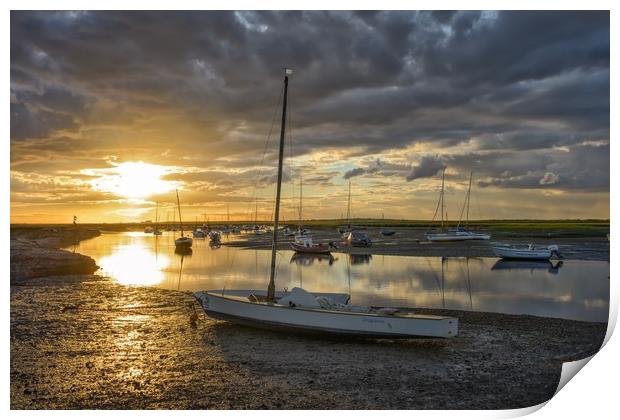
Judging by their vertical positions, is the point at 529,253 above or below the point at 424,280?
above

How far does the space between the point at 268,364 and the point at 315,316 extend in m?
1.65

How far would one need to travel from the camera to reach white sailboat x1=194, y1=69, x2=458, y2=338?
404 inches

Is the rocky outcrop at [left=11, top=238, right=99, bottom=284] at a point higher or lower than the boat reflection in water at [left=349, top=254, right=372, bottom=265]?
lower

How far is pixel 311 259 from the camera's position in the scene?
117 ft

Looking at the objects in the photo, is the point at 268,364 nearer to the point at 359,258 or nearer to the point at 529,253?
the point at 359,258

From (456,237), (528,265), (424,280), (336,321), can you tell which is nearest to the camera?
(336,321)

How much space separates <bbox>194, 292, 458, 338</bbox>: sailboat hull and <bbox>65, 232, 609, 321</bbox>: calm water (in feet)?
19.7

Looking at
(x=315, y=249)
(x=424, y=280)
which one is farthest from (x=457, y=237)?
(x=424, y=280)

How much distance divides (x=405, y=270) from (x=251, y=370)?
18.3 meters

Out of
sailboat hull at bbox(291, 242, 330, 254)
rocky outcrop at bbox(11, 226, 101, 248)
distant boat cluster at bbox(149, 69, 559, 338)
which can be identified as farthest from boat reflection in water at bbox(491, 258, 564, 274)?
rocky outcrop at bbox(11, 226, 101, 248)

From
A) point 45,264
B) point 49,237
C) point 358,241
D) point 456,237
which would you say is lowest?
point 49,237

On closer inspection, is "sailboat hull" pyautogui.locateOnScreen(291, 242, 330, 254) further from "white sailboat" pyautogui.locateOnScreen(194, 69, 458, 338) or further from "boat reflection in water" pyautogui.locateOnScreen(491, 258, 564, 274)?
"white sailboat" pyautogui.locateOnScreen(194, 69, 458, 338)

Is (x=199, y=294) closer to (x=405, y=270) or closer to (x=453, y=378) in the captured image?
(x=453, y=378)
